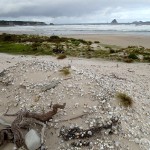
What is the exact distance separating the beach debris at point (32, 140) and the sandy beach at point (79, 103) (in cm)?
27

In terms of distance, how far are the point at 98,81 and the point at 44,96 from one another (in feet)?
7.01

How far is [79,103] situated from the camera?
9.76 metres

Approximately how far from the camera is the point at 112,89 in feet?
35.8

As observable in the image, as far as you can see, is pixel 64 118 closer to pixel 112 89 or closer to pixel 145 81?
pixel 112 89

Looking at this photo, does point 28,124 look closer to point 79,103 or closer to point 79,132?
point 79,132

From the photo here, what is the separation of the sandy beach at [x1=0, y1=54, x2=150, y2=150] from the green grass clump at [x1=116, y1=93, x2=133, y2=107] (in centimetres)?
18

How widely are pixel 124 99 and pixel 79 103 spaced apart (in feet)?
5.58

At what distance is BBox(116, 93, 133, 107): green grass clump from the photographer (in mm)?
10211

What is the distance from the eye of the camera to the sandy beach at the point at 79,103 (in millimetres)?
8703

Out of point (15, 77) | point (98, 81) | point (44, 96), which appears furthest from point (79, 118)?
point (15, 77)

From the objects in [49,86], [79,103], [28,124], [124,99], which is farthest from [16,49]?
[28,124]

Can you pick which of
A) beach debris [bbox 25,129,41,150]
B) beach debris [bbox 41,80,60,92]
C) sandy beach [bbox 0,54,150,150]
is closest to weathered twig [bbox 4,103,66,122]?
sandy beach [bbox 0,54,150,150]

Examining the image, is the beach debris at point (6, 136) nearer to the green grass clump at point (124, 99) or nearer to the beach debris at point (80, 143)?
the beach debris at point (80, 143)

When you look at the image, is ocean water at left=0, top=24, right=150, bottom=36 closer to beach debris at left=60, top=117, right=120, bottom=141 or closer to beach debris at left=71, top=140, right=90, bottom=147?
beach debris at left=60, top=117, right=120, bottom=141
